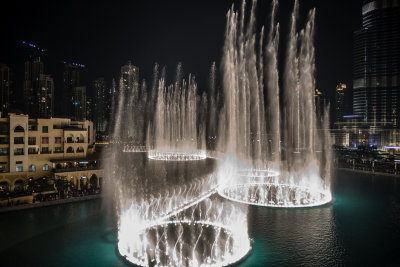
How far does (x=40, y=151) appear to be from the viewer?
25.5 meters

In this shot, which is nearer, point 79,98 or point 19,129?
point 19,129

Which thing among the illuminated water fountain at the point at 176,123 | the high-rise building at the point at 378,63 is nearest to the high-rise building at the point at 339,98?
the high-rise building at the point at 378,63

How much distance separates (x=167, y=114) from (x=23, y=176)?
97.9ft

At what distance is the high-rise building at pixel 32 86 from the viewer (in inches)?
3147

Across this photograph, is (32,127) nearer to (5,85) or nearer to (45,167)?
(45,167)

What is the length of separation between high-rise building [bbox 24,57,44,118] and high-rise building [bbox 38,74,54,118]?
78 centimetres

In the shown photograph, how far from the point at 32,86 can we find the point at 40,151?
2615 inches

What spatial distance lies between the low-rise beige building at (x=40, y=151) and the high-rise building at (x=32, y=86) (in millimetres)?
60470

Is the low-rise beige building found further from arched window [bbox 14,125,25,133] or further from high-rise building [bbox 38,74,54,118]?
high-rise building [bbox 38,74,54,118]

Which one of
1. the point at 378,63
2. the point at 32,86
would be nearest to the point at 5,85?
the point at 32,86

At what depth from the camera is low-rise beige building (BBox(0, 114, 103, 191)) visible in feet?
75.9

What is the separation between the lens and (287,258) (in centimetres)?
1250

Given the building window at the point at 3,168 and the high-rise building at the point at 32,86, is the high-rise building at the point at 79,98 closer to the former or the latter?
the high-rise building at the point at 32,86

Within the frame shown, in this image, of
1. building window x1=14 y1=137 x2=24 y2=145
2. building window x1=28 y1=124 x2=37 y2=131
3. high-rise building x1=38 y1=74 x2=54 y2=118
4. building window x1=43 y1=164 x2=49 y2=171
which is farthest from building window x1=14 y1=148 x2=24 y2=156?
high-rise building x1=38 y1=74 x2=54 y2=118
